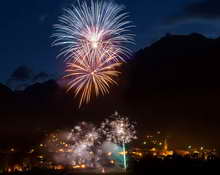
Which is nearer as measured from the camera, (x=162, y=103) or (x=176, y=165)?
(x=176, y=165)

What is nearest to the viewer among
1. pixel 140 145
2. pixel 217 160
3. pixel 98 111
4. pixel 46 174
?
pixel 217 160

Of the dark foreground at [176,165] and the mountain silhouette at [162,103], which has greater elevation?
the mountain silhouette at [162,103]

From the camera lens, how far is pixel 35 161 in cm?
7119

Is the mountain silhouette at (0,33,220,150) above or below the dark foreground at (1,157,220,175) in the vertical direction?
above

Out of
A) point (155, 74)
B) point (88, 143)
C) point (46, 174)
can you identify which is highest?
point (155, 74)

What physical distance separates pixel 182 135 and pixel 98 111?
220ft

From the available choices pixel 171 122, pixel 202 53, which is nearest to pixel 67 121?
pixel 171 122

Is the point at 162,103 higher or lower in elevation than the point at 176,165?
higher

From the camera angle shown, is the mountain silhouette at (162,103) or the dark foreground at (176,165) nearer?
the dark foreground at (176,165)

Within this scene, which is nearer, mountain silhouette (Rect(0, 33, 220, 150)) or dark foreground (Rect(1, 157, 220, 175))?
dark foreground (Rect(1, 157, 220, 175))

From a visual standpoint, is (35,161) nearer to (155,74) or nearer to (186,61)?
(155,74)

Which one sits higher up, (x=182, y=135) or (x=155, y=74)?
(x=155, y=74)

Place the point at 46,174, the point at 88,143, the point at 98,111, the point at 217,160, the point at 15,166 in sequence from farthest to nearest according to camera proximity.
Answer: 1. the point at 98,111
2. the point at 88,143
3. the point at 15,166
4. the point at 46,174
5. the point at 217,160

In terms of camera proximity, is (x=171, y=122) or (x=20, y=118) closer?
(x=171, y=122)
